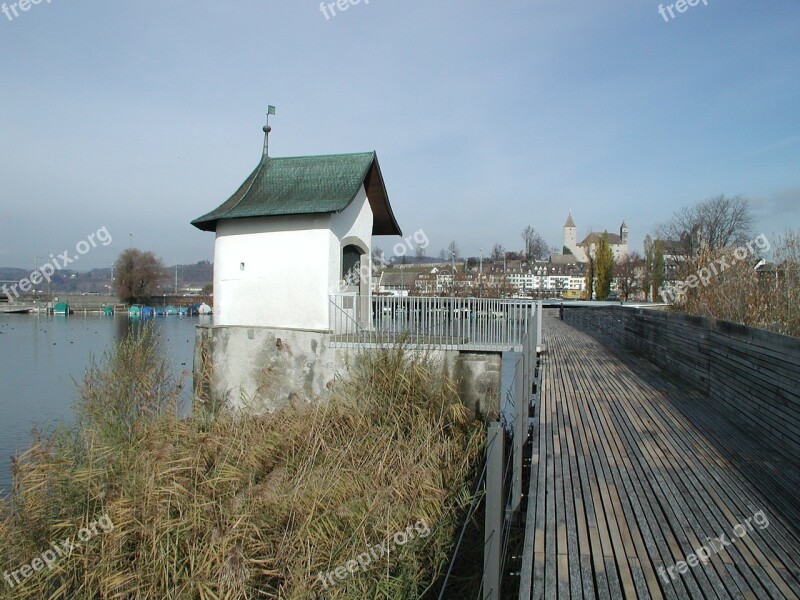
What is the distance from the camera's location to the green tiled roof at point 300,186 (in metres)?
13.8

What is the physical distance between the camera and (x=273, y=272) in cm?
1396

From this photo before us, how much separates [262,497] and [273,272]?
24.8 ft

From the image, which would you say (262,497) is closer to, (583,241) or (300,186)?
(300,186)

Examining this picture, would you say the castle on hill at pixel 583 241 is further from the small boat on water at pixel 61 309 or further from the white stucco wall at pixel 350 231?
the white stucco wall at pixel 350 231

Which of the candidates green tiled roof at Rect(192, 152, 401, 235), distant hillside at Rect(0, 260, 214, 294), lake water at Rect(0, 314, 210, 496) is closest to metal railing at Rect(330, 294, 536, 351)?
green tiled roof at Rect(192, 152, 401, 235)

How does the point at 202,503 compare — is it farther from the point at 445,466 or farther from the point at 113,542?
the point at 445,466

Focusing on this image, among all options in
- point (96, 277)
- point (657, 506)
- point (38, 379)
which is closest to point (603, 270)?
point (38, 379)

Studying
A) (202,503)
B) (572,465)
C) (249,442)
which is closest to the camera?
(572,465)

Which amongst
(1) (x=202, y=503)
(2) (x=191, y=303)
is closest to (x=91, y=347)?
(1) (x=202, y=503)

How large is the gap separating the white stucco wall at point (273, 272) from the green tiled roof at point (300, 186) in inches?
11.7

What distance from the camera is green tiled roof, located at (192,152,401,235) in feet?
45.3

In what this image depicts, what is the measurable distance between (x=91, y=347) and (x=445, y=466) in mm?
30749

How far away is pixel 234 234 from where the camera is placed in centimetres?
1438

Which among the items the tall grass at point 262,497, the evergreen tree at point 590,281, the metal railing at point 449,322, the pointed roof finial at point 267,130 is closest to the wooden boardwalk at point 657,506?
the tall grass at point 262,497
